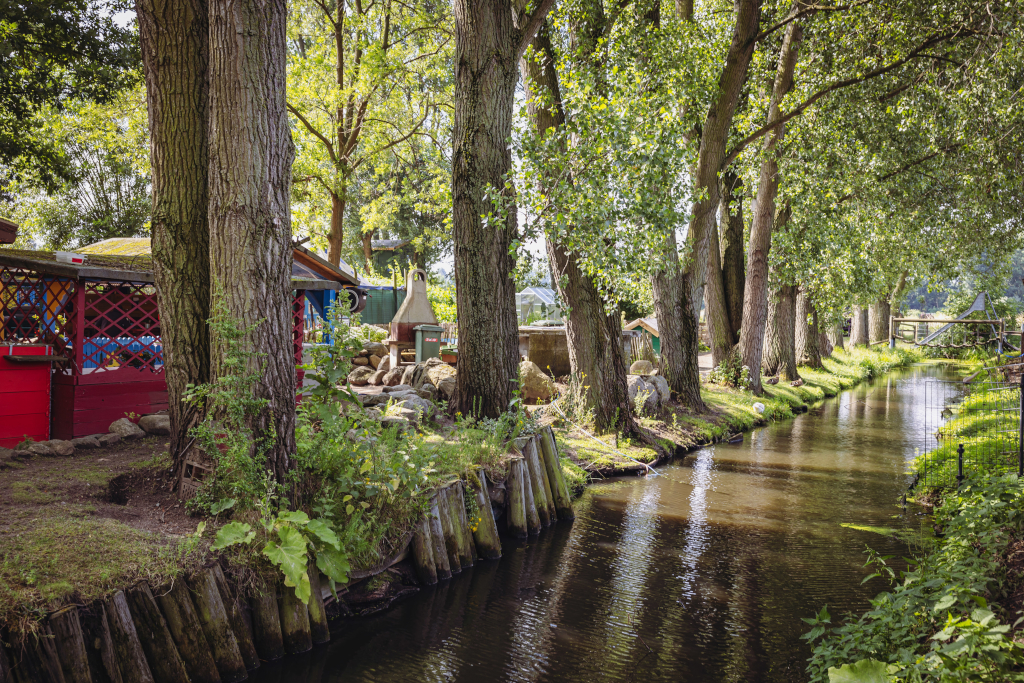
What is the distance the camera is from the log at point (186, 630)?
415 cm

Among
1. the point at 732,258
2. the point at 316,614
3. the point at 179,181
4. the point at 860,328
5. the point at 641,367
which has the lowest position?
the point at 316,614

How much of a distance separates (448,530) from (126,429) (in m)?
3.82

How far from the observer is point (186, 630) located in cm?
421

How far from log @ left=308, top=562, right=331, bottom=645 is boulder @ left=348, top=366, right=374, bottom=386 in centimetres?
1026

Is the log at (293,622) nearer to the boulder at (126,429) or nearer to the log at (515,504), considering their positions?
the log at (515,504)

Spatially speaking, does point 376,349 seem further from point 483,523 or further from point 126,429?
point 483,523

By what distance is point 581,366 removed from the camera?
11.5 metres

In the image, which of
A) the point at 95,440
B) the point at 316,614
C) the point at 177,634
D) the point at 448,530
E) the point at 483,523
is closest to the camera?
the point at 177,634

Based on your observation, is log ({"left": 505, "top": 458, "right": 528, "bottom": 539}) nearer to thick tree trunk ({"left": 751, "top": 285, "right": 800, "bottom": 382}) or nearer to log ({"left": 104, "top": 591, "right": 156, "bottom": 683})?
log ({"left": 104, "top": 591, "right": 156, "bottom": 683})

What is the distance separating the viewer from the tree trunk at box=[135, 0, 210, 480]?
5.62 meters

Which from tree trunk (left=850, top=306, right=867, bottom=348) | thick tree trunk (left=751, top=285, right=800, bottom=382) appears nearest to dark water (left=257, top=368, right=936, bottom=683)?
thick tree trunk (left=751, top=285, right=800, bottom=382)

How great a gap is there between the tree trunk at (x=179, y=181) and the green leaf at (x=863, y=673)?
4.84 metres

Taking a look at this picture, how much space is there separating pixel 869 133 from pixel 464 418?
13.3 metres

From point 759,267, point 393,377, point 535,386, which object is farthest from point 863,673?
point 759,267
